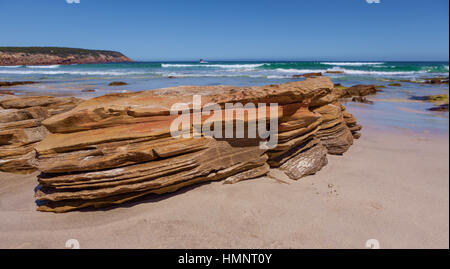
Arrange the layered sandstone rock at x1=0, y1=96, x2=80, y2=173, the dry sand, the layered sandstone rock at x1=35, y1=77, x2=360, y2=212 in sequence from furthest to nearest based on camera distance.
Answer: the layered sandstone rock at x1=0, y1=96, x2=80, y2=173 → the layered sandstone rock at x1=35, y1=77, x2=360, y2=212 → the dry sand

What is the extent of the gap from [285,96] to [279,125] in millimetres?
566

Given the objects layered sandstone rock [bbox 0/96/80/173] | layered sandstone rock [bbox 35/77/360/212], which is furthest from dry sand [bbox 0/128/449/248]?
layered sandstone rock [bbox 0/96/80/173]

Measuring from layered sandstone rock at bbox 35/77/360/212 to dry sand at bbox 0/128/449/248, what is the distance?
0.93 feet

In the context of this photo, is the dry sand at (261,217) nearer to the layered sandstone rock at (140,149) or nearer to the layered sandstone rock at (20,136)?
the layered sandstone rock at (140,149)

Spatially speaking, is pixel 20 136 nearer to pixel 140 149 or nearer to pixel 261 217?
pixel 140 149

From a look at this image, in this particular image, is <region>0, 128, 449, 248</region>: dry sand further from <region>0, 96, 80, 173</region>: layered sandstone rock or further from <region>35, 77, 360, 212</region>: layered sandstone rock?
<region>0, 96, 80, 173</region>: layered sandstone rock

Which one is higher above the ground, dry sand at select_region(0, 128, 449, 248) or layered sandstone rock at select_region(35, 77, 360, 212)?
layered sandstone rock at select_region(35, 77, 360, 212)

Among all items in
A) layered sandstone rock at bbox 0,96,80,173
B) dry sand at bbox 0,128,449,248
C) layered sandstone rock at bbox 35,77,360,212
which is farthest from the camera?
layered sandstone rock at bbox 0,96,80,173

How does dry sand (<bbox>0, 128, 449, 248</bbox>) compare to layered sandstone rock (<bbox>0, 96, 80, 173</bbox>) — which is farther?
layered sandstone rock (<bbox>0, 96, 80, 173</bbox>)

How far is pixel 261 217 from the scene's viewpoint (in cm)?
360

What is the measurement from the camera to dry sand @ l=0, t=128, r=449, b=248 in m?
3.12

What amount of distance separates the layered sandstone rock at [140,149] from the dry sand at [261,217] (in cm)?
28
